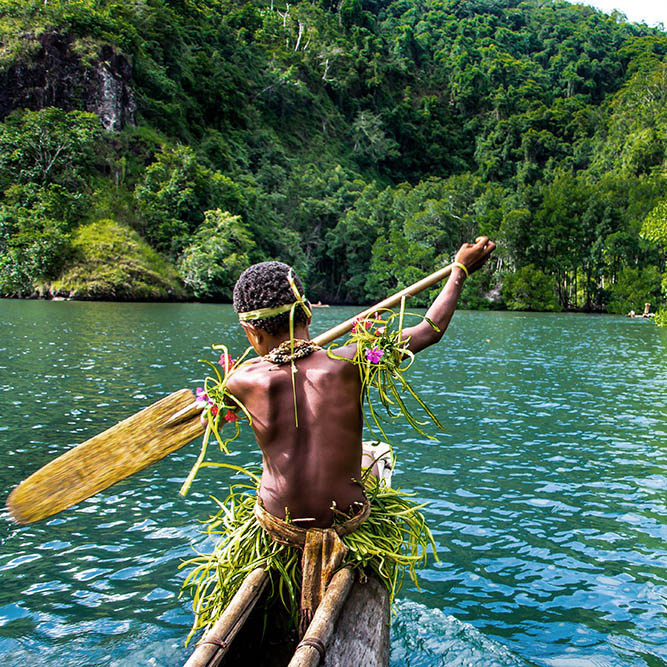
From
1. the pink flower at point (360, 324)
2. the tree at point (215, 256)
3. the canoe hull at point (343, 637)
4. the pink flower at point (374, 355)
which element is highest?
the tree at point (215, 256)

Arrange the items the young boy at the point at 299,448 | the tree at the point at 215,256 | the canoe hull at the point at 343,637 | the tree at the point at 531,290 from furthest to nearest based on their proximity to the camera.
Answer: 1. the tree at the point at 531,290
2. the tree at the point at 215,256
3. the young boy at the point at 299,448
4. the canoe hull at the point at 343,637

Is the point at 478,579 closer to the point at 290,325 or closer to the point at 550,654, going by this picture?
the point at 550,654

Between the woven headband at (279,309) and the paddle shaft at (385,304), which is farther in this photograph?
the paddle shaft at (385,304)

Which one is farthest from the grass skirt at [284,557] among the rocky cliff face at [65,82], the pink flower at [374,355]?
the rocky cliff face at [65,82]

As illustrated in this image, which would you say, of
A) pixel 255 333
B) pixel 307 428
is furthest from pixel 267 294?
pixel 307 428

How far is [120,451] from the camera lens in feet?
10.9

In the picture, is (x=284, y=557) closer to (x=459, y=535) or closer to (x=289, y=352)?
(x=289, y=352)

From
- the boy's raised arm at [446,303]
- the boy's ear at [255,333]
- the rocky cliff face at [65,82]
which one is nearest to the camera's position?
the boy's ear at [255,333]

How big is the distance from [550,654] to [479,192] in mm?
64173

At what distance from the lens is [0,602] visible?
13.1 feet

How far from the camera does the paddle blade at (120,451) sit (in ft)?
10.8

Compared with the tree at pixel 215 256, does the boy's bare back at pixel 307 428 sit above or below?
below

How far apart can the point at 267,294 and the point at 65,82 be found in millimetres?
58467

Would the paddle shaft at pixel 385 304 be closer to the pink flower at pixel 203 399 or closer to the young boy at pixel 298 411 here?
the young boy at pixel 298 411
